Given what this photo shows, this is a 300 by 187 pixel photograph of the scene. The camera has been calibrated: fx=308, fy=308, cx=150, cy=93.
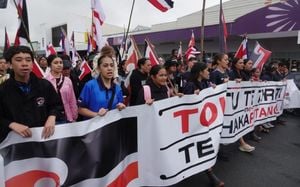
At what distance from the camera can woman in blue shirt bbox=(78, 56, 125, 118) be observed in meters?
3.24

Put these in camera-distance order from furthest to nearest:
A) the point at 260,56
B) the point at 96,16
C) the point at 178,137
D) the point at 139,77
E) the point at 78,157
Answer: the point at 260,56 < the point at 96,16 < the point at 139,77 < the point at 178,137 < the point at 78,157

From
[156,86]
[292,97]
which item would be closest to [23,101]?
[156,86]

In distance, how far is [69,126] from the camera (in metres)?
2.56

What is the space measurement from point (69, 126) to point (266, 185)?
2.93 meters

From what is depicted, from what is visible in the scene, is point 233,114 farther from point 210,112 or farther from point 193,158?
point 193,158

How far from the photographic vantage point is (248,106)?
5.64 m

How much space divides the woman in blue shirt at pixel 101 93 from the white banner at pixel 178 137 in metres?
0.43

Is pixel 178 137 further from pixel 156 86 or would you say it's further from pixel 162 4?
pixel 162 4

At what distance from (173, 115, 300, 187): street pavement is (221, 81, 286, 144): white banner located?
400mm

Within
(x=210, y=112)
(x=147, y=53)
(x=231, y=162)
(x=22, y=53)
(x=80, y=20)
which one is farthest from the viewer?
(x=80, y=20)

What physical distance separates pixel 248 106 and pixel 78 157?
390 centimetres

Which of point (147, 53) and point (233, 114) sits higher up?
point (147, 53)

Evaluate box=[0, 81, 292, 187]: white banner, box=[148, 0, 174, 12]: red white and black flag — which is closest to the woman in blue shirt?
box=[0, 81, 292, 187]: white banner

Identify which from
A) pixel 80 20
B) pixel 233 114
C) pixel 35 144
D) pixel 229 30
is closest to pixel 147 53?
pixel 233 114
